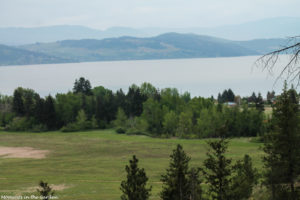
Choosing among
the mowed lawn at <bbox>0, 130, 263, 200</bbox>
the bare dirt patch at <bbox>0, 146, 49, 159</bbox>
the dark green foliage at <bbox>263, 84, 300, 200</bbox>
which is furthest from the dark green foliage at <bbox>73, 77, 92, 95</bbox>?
the dark green foliage at <bbox>263, 84, 300, 200</bbox>

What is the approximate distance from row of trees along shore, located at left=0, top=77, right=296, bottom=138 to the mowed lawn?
6.26 metres

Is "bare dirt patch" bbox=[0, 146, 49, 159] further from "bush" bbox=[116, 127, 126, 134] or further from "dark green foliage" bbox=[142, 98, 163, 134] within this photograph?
"dark green foliage" bbox=[142, 98, 163, 134]

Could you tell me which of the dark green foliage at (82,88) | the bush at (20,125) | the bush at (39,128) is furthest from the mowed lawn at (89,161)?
the dark green foliage at (82,88)

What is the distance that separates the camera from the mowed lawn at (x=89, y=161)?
34.9 m

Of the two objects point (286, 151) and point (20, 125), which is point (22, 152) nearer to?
point (20, 125)

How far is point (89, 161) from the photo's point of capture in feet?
171

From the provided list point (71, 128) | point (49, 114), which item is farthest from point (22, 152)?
point (49, 114)

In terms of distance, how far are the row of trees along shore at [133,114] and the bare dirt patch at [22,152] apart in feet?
85.7

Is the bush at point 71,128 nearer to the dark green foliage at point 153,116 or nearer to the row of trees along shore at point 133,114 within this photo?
the row of trees along shore at point 133,114

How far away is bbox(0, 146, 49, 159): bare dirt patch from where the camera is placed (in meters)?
59.1

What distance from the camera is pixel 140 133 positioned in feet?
279

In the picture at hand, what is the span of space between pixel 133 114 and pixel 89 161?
1883 inches

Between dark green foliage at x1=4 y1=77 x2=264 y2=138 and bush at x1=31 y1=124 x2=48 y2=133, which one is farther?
bush at x1=31 y1=124 x2=48 y2=133

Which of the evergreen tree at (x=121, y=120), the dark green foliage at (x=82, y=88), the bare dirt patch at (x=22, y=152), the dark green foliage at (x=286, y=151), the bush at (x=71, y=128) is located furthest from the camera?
the dark green foliage at (x=82, y=88)
